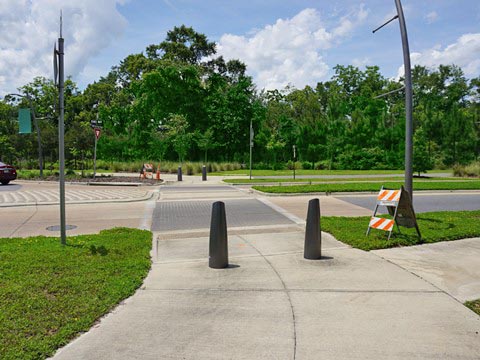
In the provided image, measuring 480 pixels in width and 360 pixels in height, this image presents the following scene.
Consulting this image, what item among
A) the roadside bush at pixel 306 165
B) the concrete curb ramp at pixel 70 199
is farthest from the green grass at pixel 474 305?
the roadside bush at pixel 306 165

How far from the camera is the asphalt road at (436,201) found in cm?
1389

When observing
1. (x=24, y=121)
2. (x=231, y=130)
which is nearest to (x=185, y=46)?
(x=231, y=130)

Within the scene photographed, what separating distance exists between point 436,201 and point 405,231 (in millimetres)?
7943

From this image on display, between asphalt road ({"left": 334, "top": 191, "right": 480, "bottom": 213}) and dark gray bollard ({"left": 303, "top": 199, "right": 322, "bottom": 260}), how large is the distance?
6.78 meters

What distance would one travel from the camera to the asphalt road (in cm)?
1389

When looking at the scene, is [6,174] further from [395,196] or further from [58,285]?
[395,196]

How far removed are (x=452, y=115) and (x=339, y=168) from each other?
42.3 ft

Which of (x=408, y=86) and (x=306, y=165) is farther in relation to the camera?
(x=306, y=165)

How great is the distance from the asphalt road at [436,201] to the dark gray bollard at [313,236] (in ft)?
22.2

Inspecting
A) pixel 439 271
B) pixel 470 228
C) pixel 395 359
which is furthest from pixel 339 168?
pixel 395 359

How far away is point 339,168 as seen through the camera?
146 feet

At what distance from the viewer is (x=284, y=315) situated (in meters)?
4.38

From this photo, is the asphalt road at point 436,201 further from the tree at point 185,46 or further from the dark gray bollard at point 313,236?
the tree at point 185,46

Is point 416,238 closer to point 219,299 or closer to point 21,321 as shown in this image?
point 219,299
